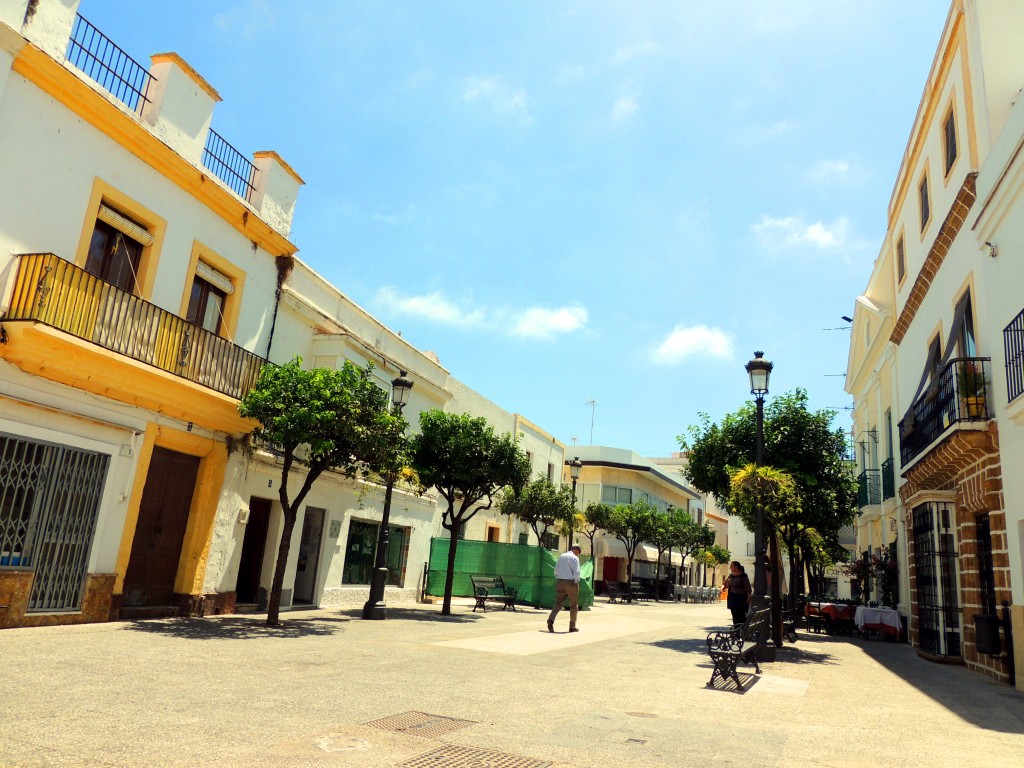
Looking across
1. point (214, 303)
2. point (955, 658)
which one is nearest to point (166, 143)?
point (214, 303)

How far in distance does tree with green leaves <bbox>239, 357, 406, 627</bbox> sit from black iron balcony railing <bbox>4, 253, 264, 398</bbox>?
0.64 meters

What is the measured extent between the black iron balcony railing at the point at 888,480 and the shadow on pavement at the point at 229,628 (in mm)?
15100

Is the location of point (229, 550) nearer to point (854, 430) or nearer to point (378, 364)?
point (378, 364)

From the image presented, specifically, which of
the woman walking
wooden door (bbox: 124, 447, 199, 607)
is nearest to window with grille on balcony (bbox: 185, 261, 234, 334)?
wooden door (bbox: 124, 447, 199, 607)

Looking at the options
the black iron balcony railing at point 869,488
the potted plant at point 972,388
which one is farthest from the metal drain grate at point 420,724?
the black iron balcony railing at point 869,488

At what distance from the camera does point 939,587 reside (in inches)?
543

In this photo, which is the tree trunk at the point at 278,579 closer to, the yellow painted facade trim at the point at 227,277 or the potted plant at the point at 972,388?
the yellow painted facade trim at the point at 227,277

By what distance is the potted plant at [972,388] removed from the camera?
35.7 ft

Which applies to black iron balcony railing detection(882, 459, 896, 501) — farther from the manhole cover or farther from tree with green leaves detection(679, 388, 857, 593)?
the manhole cover

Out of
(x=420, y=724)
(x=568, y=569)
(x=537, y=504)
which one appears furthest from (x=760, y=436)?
(x=537, y=504)

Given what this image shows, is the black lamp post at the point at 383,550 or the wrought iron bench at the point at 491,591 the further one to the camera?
the wrought iron bench at the point at 491,591

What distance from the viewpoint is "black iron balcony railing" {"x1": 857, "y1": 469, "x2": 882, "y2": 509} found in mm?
22641

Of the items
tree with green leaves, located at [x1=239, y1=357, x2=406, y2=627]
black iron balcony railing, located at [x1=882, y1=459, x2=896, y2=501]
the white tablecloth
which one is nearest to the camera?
tree with green leaves, located at [x1=239, y1=357, x2=406, y2=627]

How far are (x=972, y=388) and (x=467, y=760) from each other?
391 inches
